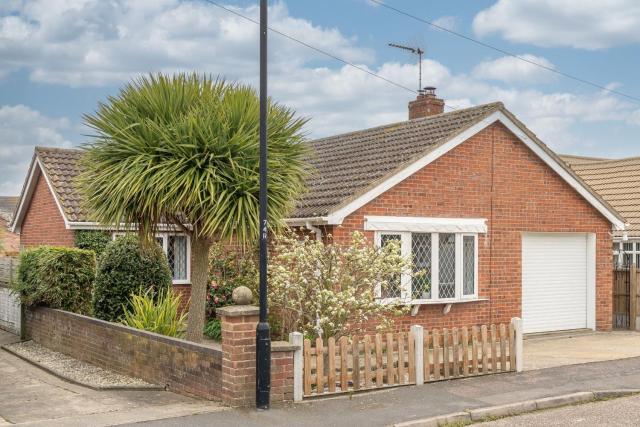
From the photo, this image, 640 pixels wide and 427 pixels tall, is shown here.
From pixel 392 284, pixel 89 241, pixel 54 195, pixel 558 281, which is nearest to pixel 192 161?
pixel 392 284

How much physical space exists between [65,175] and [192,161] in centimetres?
863

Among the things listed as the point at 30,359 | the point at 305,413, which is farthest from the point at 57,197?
the point at 305,413

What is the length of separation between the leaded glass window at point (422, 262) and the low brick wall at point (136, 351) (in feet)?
18.3

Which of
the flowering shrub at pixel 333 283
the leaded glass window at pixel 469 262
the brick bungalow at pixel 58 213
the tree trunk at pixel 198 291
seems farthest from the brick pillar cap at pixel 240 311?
the leaded glass window at pixel 469 262

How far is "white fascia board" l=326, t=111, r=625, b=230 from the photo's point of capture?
14125 millimetres

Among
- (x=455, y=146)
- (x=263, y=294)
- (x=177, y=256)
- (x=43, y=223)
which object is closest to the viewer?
(x=263, y=294)

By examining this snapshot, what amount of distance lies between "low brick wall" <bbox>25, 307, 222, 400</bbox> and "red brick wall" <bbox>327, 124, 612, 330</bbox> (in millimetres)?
4593

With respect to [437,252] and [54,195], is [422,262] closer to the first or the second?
[437,252]

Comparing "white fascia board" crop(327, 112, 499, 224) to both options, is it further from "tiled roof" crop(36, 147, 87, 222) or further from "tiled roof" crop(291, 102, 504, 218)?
"tiled roof" crop(36, 147, 87, 222)

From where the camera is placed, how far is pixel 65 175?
63.3ft

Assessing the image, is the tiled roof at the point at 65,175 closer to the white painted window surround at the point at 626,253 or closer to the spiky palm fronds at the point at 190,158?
the spiky palm fronds at the point at 190,158

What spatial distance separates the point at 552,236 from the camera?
1769cm

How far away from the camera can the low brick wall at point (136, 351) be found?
33.8 ft

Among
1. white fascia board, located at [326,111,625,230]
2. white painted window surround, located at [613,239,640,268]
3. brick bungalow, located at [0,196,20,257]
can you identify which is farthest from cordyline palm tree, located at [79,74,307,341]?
white painted window surround, located at [613,239,640,268]
